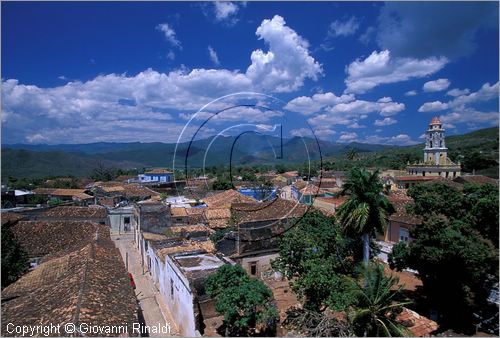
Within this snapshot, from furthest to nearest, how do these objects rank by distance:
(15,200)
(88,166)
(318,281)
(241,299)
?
1. (88,166)
2. (15,200)
3. (318,281)
4. (241,299)

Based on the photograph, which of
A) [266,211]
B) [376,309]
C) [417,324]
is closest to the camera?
[376,309]

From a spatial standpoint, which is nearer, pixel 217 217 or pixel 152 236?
pixel 152 236

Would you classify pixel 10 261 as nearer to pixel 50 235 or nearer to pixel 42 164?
pixel 50 235

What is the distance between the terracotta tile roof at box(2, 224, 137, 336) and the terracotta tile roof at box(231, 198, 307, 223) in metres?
13.3

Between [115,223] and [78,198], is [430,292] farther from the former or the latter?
[78,198]

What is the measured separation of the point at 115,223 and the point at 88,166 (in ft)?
568

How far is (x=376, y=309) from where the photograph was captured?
12.5m

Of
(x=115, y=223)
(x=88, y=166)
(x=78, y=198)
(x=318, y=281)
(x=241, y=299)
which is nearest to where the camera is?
(x=241, y=299)

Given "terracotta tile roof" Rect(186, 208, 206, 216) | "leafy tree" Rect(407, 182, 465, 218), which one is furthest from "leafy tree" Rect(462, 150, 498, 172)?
"leafy tree" Rect(407, 182, 465, 218)

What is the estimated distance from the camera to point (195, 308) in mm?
11844

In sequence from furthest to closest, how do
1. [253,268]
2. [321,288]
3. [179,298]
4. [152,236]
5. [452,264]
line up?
[152,236], [253,268], [452,264], [179,298], [321,288]

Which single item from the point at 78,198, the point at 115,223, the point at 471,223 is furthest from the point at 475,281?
the point at 78,198

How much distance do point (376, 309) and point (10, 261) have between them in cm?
1577

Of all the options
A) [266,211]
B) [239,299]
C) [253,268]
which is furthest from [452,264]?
[266,211]
